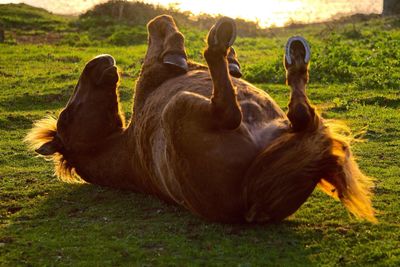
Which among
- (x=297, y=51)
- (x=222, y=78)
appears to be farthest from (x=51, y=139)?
(x=297, y=51)

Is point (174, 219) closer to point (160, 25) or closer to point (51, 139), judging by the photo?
point (51, 139)

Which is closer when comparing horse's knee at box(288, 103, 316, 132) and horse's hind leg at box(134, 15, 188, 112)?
horse's knee at box(288, 103, 316, 132)

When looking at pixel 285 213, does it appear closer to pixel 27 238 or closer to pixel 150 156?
pixel 150 156

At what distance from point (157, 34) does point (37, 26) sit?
15935mm

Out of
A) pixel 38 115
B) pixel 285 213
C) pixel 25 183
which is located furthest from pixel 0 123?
pixel 285 213

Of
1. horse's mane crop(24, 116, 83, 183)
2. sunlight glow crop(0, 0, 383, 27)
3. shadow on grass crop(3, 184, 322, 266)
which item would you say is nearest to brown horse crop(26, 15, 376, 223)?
shadow on grass crop(3, 184, 322, 266)

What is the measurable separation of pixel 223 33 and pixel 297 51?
542 millimetres

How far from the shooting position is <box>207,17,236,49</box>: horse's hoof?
5035 mm

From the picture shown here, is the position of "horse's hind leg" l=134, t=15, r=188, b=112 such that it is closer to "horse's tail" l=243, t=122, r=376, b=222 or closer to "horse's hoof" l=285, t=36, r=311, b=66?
"horse's hoof" l=285, t=36, r=311, b=66

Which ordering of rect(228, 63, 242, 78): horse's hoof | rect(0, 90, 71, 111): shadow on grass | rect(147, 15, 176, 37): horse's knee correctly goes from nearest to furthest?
rect(228, 63, 242, 78): horse's hoof
rect(147, 15, 176, 37): horse's knee
rect(0, 90, 71, 111): shadow on grass

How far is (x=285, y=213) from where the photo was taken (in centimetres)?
530

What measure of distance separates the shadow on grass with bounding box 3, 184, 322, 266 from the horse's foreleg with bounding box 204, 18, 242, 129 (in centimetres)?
80

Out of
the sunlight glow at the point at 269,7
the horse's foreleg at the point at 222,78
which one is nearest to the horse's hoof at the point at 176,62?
the horse's foreleg at the point at 222,78

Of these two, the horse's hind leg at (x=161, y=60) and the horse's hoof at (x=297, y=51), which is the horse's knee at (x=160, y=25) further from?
the horse's hoof at (x=297, y=51)
